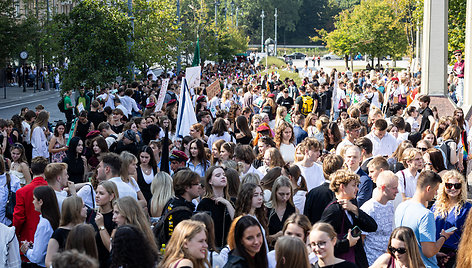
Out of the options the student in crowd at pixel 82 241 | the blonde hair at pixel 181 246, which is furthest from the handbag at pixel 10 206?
the blonde hair at pixel 181 246

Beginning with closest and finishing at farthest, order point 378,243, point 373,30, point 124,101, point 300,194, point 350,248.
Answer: point 350,248 → point 378,243 → point 300,194 → point 124,101 → point 373,30

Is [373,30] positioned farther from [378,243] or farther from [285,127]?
[378,243]

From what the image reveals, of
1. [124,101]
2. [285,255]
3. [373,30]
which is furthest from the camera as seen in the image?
[373,30]

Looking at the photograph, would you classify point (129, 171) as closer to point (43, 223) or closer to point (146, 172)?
point (146, 172)

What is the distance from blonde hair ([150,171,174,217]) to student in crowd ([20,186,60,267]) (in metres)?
1.33

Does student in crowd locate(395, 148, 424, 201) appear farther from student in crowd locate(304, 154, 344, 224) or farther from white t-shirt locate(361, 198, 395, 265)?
white t-shirt locate(361, 198, 395, 265)

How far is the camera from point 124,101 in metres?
20.4

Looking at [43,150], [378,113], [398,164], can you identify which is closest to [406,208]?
[398,164]

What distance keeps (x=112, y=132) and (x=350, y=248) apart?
757cm

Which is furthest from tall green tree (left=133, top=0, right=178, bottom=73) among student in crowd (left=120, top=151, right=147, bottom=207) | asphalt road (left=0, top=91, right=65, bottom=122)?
student in crowd (left=120, top=151, right=147, bottom=207)

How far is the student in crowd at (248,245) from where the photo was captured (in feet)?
20.5

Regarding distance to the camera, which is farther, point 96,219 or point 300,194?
point 300,194

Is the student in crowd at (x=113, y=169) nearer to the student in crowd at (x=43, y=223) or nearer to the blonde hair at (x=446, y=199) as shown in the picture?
the student in crowd at (x=43, y=223)

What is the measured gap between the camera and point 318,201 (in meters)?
8.27
